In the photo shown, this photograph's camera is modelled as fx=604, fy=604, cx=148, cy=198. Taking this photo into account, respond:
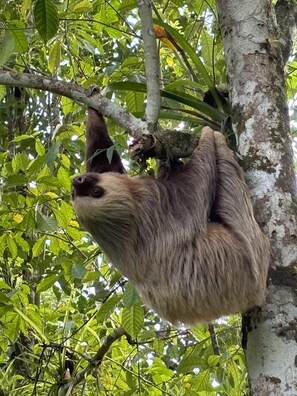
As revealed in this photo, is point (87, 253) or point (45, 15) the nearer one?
point (45, 15)

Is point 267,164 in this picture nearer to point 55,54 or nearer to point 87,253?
point 55,54

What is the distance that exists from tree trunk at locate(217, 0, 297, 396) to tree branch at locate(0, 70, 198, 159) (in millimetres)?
367

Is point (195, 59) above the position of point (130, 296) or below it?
above

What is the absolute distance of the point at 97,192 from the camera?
3812mm

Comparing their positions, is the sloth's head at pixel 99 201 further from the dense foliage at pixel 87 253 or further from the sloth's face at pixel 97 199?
the dense foliage at pixel 87 253

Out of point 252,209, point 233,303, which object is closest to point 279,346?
point 233,303

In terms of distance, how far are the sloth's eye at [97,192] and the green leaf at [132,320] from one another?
1.16 metres

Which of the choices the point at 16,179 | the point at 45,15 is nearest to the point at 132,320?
the point at 16,179

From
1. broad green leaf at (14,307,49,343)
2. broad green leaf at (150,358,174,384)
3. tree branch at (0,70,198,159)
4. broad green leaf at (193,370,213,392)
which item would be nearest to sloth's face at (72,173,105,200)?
tree branch at (0,70,198,159)

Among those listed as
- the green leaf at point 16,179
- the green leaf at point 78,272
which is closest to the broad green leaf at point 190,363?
the green leaf at point 78,272

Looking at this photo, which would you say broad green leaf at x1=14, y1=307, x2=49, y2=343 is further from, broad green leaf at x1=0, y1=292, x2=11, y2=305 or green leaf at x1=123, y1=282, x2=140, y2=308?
green leaf at x1=123, y1=282, x2=140, y2=308

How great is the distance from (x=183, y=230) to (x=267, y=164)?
0.66m

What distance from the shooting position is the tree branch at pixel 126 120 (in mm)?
3478

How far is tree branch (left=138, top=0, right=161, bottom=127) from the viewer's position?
3613 millimetres
